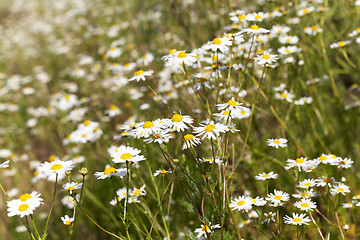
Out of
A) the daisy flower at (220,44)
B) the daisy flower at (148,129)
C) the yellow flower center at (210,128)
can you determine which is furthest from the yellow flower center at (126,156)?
the daisy flower at (220,44)

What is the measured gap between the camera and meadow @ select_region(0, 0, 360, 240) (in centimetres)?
177

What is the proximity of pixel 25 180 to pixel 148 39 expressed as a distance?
265 centimetres

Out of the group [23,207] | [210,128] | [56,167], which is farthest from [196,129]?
[23,207]

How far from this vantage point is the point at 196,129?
165 cm

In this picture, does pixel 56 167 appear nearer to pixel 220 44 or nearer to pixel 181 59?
pixel 181 59

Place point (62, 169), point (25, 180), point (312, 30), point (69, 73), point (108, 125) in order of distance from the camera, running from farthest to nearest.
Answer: point (69, 73) < point (25, 180) < point (108, 125) < point (312, 30) < point (62, 169)

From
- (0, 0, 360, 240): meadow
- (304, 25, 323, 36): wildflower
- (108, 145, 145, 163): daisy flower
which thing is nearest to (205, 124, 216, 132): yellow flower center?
(0, 0, 360, 240): meadow

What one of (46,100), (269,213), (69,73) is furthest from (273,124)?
(46,100)

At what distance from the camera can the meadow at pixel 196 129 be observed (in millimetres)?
1769

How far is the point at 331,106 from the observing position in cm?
359

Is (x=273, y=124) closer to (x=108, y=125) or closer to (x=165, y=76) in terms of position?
(x=165, y=76)

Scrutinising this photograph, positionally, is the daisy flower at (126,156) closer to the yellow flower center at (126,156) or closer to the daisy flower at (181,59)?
the yellow flower center at (126,156)

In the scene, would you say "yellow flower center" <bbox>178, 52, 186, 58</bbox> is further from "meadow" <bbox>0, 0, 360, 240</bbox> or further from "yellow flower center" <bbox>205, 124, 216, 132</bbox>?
"yellow flower center" <bbox>205, 124, 216, 132</bbox>

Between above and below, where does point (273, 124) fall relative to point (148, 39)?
below
